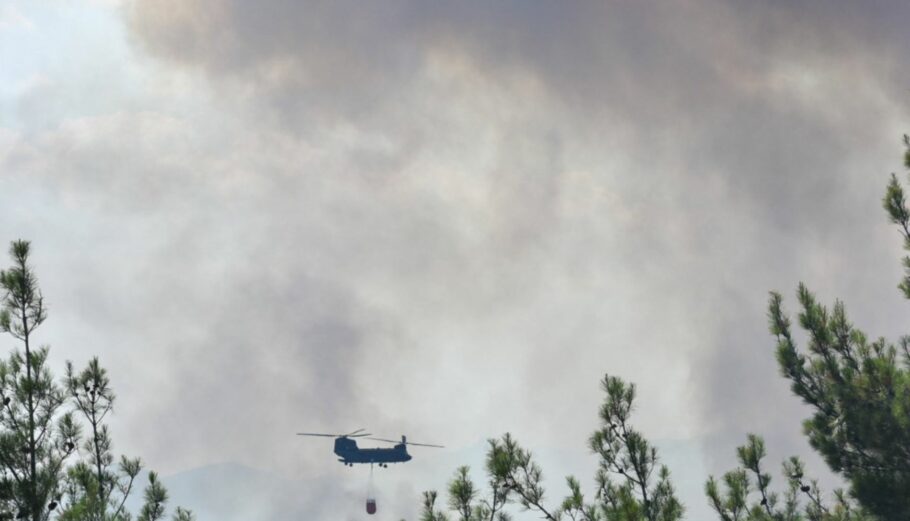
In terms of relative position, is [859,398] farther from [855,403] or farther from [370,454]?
[370,454]

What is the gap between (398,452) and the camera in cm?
8731

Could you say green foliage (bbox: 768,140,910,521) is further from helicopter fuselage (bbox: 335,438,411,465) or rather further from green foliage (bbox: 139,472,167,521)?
helicopter fuselage (bbox: 335,438,411,465)

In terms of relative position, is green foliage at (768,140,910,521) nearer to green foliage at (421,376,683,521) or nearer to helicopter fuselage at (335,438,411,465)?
green foliage at (421,376,683,521)

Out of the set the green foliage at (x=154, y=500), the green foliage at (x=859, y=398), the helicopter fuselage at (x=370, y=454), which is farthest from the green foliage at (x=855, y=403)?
the helicopter fuselage at (x=370, y=454)

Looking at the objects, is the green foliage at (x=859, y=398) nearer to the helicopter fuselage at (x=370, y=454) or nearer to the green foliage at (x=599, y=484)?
the green foliage at (x=599, y=484)

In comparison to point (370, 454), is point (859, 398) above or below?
below

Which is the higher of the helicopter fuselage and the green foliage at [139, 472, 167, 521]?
the helicopter fuselage

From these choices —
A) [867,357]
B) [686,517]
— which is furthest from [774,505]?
[686,517]

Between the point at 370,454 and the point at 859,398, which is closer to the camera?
the point at 859,398

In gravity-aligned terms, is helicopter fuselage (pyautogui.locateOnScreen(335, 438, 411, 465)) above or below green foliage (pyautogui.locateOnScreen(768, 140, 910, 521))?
above

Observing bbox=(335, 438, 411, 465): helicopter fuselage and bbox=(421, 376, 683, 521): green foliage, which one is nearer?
bbox=(421, 376, 683, 521): green foliage

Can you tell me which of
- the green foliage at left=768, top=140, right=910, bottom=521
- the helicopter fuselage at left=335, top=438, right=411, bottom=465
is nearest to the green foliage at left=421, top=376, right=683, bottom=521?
the green foliage at left=768, top=140, right=910, bottom=521

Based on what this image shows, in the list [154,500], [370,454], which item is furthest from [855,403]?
[370,454]

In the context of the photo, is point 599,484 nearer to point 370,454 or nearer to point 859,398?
point 859,398
